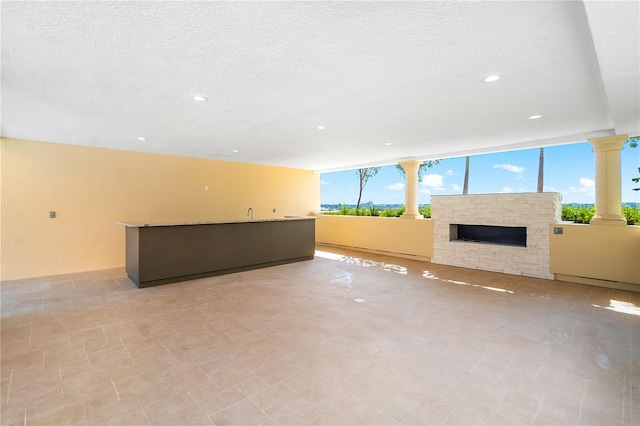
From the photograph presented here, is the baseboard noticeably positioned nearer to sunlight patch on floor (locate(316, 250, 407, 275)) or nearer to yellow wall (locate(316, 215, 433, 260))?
yellow wall (locate(316, 215, 433, 260))

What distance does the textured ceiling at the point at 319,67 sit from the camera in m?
1.92

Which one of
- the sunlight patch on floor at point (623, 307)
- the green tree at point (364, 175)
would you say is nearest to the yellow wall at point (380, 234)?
the sunlight patch on floor at point (623, 307)

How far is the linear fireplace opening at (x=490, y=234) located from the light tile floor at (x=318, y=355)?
1.54 m

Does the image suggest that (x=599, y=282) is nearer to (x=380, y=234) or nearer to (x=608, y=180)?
(x=608, y=180)

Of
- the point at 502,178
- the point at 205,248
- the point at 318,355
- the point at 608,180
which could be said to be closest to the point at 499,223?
the point at 608,180

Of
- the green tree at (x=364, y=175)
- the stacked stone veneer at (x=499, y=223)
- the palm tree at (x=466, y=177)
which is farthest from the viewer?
the green tree at (x=364, y=175)

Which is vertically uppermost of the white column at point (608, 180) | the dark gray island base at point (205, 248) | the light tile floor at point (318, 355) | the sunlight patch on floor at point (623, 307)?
the white column at point (608, 180)

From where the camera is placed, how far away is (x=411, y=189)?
791 centimetres

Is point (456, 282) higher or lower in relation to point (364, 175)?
lower

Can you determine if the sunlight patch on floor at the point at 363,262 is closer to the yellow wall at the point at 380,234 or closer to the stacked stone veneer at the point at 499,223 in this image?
the yellow wall at the point at 380,234

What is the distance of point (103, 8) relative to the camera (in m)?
1.85

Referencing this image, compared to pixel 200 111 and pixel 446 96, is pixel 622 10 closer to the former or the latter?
pixel 446 96

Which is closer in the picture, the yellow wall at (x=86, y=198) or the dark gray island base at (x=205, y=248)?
the dark gray island base at (x=205, y=248)

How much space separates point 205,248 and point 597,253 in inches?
279
